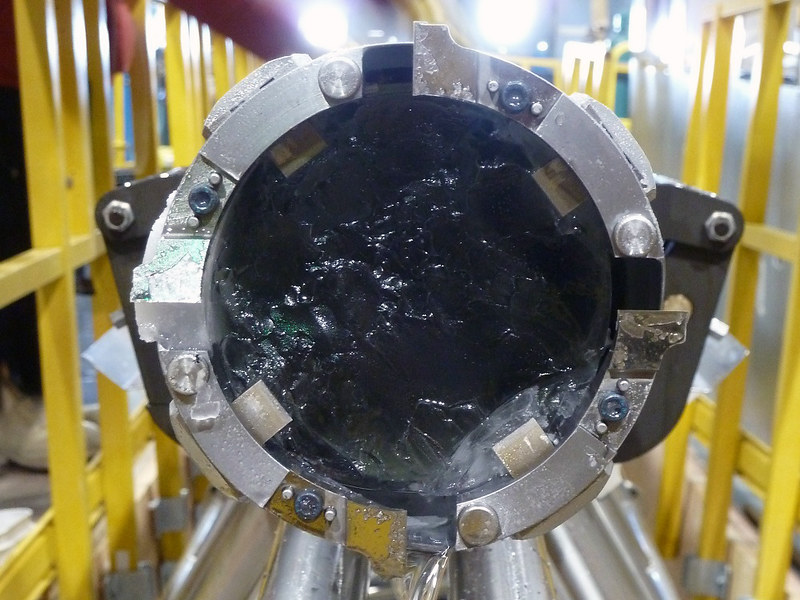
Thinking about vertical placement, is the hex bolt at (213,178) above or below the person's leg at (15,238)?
above

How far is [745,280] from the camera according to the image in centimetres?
115

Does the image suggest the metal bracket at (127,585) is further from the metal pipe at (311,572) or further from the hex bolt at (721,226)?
the hex bolt at (721,226)

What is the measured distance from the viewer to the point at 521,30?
10.3 ft

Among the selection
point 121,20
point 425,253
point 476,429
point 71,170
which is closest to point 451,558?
point 476,429

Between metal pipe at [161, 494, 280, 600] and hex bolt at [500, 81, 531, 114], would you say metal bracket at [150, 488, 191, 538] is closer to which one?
metal pipe at [161, 494, 280, 600]

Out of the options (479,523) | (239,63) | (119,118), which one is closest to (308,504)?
(479,523)

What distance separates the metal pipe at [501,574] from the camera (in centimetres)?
53

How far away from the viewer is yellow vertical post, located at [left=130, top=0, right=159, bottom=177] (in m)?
1.16

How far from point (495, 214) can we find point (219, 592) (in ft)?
1.52

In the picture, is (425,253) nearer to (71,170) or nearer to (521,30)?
(71,170)

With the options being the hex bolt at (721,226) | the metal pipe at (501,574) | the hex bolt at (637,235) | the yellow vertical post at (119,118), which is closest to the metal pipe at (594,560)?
the metal pipe at (501,574)

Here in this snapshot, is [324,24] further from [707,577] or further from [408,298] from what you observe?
[707,577]

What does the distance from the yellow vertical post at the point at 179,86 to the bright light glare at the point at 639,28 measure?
4.69 ft

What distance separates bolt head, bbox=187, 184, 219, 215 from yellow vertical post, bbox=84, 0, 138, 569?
28.4 inches
